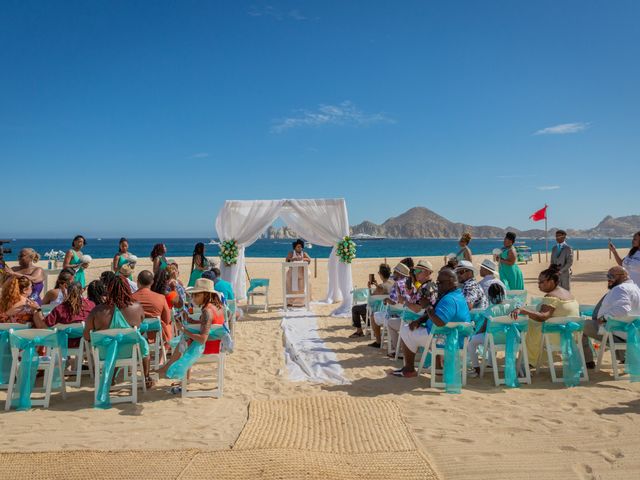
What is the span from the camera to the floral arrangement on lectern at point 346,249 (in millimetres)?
11259

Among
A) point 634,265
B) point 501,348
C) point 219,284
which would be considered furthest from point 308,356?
point 634,265

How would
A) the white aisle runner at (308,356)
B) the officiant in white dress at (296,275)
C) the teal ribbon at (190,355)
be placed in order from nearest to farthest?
the teal ribbon at (190,355), the white aisle runner at (308,356), the officiant in white dress at (296,275)

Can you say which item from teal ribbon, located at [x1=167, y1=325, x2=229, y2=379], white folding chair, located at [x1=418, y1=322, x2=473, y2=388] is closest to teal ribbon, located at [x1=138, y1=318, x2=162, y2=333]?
teal ribbon, located at [x1=167, y1=325, x2=229, y2=379]

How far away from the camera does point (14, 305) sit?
5.25 m

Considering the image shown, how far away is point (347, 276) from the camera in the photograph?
1137 cm

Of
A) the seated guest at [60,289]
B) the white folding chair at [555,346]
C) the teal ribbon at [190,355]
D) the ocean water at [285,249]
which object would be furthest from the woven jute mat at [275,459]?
Result: the ocean water at [285,249]

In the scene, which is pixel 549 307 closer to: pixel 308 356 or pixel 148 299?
pixel 308 356

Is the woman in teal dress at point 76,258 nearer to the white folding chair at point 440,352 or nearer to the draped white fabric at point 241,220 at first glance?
the draped white fabric at point 241,220

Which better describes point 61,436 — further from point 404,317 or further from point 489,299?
point 489,299

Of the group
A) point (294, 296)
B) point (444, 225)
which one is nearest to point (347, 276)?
point (294, 296)

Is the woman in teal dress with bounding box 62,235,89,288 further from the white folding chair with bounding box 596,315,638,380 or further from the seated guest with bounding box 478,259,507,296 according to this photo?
the white folding chair with bounding box 596,315,638,380

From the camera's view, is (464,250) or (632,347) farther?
(464,250)

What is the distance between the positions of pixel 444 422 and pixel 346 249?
724cm

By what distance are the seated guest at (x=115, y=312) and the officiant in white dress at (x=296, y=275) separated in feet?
20.3
